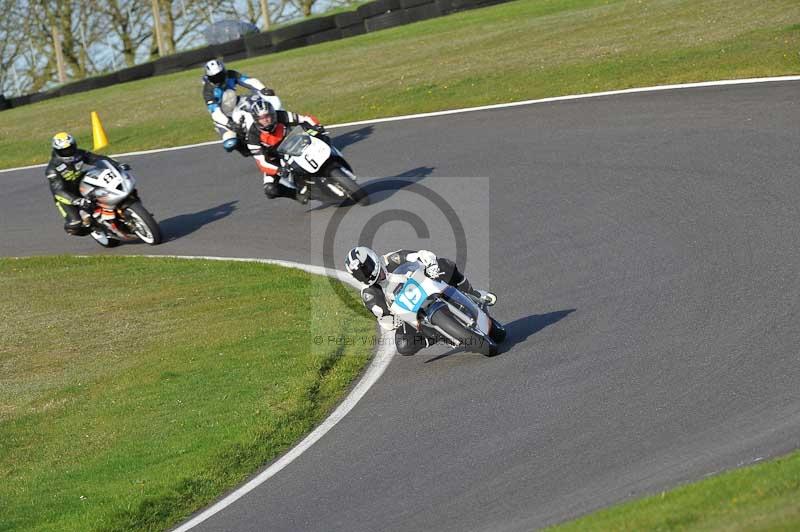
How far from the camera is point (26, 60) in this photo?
56.3 m

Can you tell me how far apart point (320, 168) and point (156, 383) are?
563 cm

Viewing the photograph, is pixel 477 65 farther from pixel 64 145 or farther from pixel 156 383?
pixel 156 383

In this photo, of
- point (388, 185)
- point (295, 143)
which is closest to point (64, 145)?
point (295, 143)

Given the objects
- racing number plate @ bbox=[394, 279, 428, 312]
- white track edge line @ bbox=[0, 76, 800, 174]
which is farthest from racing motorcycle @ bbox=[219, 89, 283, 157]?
racing number plate @ bbox=[394, 279, 428, 312]

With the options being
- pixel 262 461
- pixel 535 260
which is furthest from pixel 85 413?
pixel 535 260

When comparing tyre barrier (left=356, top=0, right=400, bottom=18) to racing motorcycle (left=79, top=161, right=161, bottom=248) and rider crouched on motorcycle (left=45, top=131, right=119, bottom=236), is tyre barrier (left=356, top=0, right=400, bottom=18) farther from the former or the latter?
rider crouched on motorcycle (left=45, top=131, right=119, bottom=236)

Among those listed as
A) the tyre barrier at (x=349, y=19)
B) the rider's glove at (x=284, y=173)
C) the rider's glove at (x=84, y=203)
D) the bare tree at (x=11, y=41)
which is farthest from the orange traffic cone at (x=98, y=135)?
the bare tree at (x=11, y=41)

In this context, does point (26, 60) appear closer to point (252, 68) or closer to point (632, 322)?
point (252, 68)

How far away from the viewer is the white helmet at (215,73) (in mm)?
19156

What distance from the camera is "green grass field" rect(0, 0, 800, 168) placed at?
20.7m

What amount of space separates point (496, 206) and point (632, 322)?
5187mm

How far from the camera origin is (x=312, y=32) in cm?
3472

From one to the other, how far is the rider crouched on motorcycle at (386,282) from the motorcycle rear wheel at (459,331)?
31 centimetres

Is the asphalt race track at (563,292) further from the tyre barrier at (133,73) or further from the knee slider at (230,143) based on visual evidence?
the tyre barrier at (133,73)
